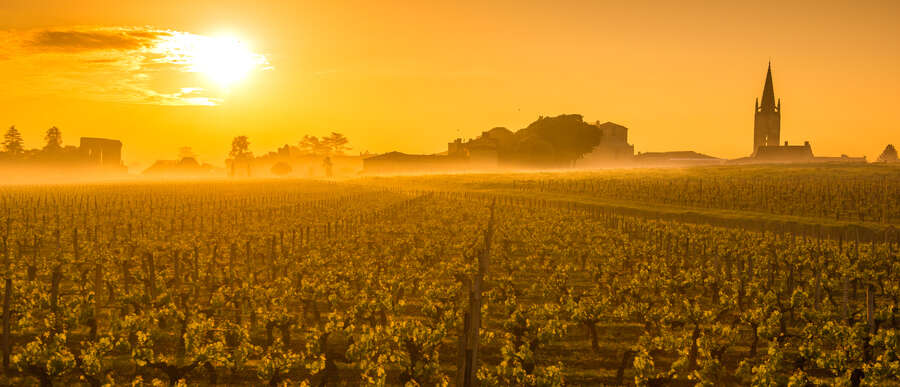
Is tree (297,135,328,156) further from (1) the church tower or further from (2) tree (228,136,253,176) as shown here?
(1) the church tower

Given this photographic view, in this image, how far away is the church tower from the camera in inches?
6107

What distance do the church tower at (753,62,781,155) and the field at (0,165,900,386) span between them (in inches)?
5254

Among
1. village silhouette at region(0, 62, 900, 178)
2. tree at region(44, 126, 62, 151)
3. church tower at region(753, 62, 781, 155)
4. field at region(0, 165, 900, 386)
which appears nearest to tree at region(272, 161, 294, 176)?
village silhouette at region(0, 62, 900, 178)

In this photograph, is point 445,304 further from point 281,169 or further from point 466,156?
point 281,169

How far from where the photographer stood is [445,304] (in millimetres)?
14664

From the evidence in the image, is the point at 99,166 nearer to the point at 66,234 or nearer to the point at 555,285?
the point at 66,234

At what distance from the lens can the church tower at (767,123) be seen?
15512 centimetres

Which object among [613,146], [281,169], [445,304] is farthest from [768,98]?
[445,304]

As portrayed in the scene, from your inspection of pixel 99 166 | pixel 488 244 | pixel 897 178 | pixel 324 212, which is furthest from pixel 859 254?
pixel 99 166

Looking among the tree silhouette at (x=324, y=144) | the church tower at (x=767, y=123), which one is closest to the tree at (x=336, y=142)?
the tree silhouette at (x=324, y=144)

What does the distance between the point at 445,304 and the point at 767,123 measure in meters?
167

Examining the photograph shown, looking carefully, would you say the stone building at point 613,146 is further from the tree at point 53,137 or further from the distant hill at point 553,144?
the tree at point 53,137

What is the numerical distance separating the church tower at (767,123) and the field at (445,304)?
133441 mm

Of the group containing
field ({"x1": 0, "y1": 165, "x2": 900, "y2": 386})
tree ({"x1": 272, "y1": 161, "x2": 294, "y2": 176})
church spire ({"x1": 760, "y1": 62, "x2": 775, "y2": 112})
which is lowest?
field ({"x1": 0, "y1": 165, "x2": 900, "y2": 386})
